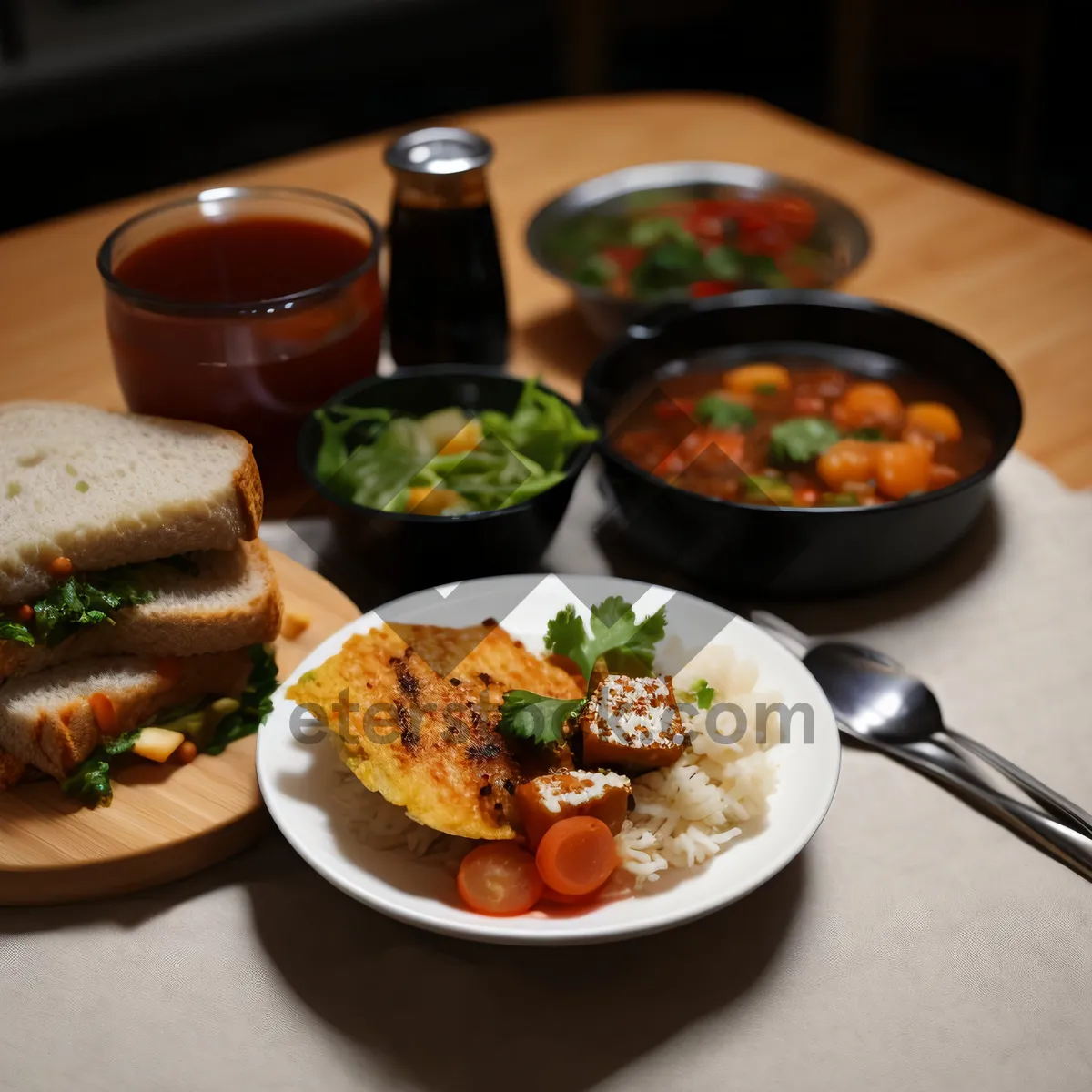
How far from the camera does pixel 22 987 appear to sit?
1.52m

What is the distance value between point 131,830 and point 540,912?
59cm

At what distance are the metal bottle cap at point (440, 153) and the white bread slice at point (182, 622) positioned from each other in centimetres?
100

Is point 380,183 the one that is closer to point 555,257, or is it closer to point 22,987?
point 555,257

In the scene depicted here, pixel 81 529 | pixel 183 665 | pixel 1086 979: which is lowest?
pixel 1086 979

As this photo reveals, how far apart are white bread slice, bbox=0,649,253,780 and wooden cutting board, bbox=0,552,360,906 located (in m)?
0.06

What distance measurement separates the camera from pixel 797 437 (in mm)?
2303

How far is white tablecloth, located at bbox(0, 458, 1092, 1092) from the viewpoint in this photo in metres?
1.41

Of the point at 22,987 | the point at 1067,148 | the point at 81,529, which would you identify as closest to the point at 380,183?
the point at 81,529

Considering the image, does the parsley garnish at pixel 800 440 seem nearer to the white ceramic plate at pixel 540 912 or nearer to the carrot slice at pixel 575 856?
the white ceramic plate at pixel 540 912

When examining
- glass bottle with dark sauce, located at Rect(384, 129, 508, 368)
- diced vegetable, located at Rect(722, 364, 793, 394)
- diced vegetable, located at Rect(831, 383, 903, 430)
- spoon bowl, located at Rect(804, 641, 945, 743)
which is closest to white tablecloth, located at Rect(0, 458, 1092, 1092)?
spoon bowl, located at Rect(804, 641, 945, 743)

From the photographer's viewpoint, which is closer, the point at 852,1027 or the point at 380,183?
the point at 852,1027

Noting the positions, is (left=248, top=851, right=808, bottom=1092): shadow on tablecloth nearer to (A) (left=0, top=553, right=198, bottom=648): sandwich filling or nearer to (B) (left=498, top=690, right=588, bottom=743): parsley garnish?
(B) (left=498, top=690, right=588, bottom=743): parsley garnish

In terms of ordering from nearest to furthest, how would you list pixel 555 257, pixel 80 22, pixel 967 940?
pixel 967 940
pixel 555 257
pixel 80 22

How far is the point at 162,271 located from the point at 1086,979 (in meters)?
2.01
